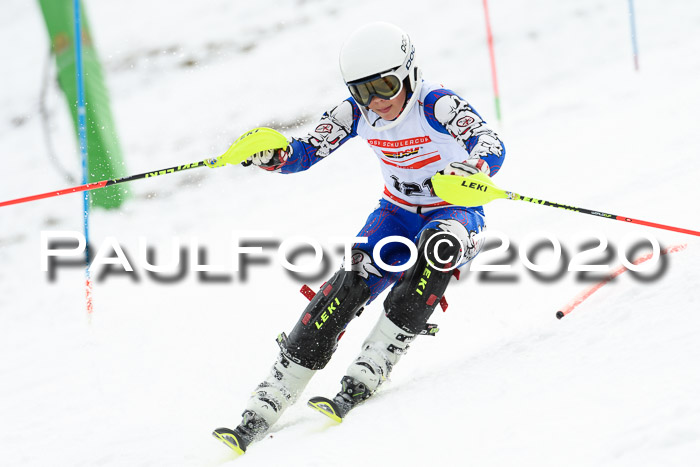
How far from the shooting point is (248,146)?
3412 millimetres

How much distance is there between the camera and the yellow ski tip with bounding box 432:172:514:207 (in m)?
3.03

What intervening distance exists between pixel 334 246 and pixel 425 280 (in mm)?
2514

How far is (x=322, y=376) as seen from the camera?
390 cm

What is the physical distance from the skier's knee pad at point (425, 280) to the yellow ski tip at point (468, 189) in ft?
0.61

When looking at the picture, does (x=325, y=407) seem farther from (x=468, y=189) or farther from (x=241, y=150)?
(x=241, y=150)

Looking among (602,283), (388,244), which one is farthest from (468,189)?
(602,283)

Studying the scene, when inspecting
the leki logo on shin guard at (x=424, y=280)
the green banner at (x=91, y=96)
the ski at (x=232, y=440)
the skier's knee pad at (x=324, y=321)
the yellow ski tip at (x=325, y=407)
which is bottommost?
the ski at (x=232, y=440)

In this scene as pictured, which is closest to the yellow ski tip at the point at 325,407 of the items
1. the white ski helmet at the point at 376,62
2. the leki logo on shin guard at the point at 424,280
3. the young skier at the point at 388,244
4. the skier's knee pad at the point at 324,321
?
the young skier at the point at 388,244

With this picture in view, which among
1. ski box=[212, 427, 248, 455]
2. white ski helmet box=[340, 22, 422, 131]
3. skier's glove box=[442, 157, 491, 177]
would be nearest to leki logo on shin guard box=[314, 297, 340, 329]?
ski box=[212, 427, 248, 455]

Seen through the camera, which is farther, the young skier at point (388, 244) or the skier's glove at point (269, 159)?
the skier's glove at point (269, 159)

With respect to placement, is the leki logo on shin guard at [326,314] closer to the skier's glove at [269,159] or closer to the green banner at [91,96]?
the skier's glove at [269,159]

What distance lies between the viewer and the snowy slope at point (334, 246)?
252 centimetres

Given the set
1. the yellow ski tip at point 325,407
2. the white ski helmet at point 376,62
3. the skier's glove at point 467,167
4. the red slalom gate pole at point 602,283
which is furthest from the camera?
the red slalom gate pole at point 602,283

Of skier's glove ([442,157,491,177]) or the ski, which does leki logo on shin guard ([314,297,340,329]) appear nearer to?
the ski
